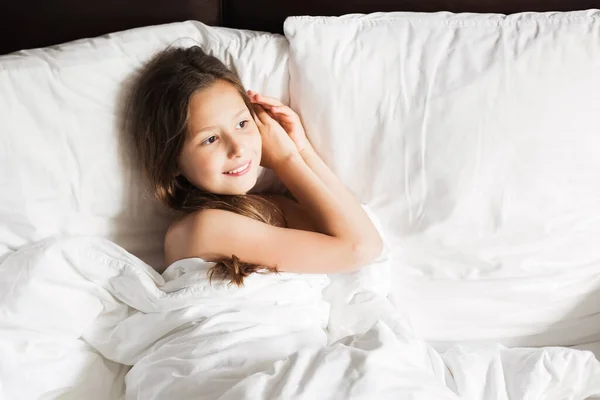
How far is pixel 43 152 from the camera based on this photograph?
43.6 inches

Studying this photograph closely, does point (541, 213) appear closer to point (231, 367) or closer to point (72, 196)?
point (231, 367)

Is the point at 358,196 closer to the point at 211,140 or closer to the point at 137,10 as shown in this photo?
the point at 211,140

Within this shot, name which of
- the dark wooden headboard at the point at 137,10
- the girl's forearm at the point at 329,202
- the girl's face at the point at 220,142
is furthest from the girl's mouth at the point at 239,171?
the dark wooden headboard at the point at 137,10

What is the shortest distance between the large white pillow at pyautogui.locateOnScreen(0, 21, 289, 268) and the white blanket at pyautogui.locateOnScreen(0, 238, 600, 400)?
0.19ft

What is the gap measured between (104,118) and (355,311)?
1.84 feet

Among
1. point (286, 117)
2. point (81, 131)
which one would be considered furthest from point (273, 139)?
point (81, 131)

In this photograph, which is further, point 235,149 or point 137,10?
point 137,10

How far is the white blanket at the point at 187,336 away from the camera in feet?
3.22

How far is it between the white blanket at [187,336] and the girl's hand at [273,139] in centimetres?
22

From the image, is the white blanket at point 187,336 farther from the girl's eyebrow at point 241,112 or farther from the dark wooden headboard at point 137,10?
the dark wooden headboard at point 137,10

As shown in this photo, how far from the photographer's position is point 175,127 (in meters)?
1.08

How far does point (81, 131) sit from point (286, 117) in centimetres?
36

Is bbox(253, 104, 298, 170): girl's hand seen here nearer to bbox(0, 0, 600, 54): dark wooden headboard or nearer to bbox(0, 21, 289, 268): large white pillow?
bbox(0, 21, 289, 268): large white pillow

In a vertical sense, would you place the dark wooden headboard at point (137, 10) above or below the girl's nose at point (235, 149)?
above
